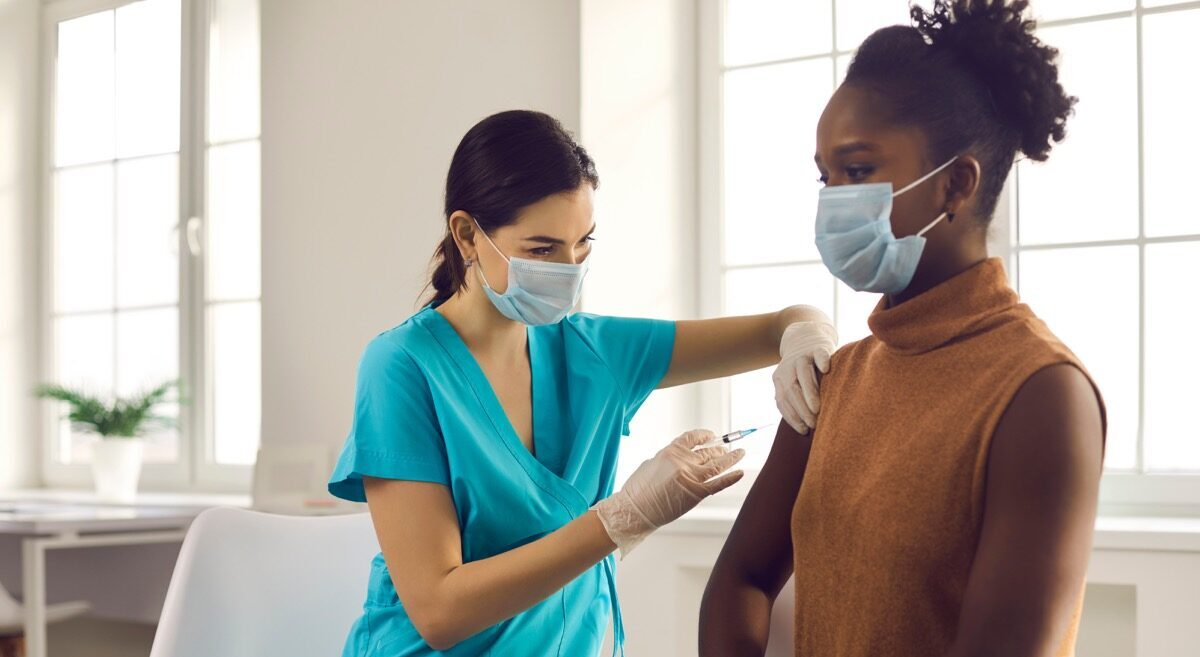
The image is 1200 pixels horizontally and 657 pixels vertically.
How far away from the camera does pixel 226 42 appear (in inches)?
162

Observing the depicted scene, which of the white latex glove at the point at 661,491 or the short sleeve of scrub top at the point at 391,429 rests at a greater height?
the short sleeve of scrub top at the point at 391,429

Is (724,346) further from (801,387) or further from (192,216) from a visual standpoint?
(192,216)

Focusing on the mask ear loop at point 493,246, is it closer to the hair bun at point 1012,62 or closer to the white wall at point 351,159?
the hair bun at point 1012,62

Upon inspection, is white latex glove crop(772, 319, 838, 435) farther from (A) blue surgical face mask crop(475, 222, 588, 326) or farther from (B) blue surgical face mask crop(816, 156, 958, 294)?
(A) blue surgical face mask crop(475, 222, 588, 326)

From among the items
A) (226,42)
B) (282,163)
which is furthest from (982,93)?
(226,42)

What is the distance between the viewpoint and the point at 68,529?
315 centimetres

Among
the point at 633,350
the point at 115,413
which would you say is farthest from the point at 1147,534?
the point at 115,413

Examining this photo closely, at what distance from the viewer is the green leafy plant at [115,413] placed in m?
3.83

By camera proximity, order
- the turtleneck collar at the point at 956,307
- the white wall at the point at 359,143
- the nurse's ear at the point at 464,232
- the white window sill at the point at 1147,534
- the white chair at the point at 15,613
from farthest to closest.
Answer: the white chair at the point at 15,613 → the white wall at the point at 359,143 → the white window sill at the point at 1147,534 → the nurse's ear at the point at 464,232 → the turtleneck collar at the point at 956,307

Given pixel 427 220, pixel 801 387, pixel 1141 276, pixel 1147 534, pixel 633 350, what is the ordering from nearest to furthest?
1. pixel 801 387
2. pixel 633 350
3. pixel 1147 534
4. pixel 1141 276
5. pixel 427 220

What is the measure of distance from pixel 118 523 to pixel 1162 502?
266 cm

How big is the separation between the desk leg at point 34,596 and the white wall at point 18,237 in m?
1.42

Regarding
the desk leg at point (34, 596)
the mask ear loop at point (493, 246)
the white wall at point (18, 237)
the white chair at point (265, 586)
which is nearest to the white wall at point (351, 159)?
the desk leg at point (34, 596)

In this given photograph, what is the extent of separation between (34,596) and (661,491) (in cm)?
251
